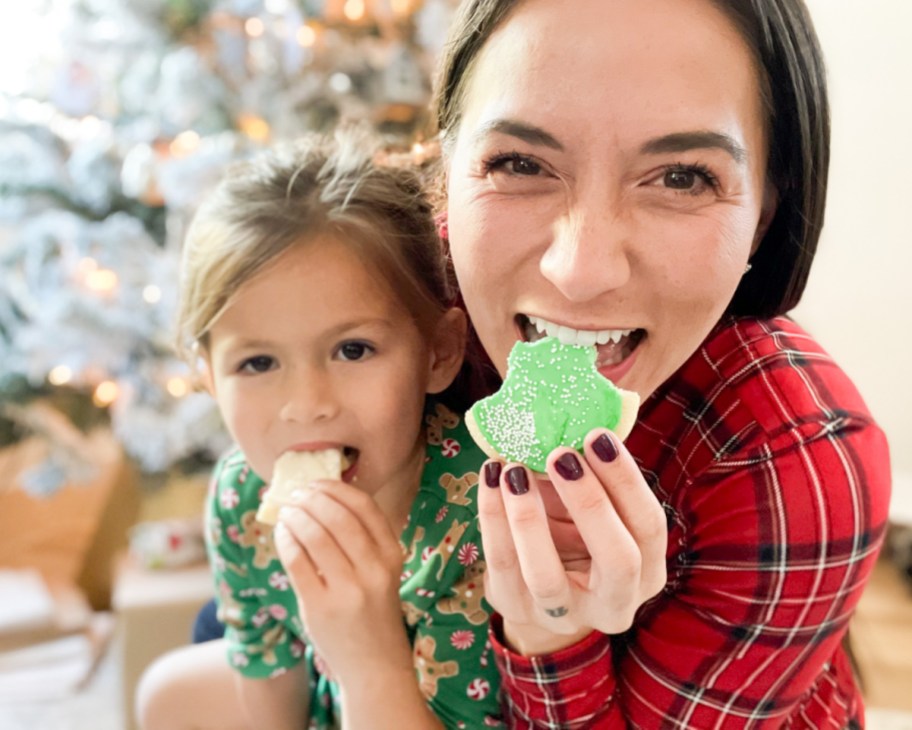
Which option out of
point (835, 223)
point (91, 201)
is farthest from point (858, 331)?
point (91, 201)

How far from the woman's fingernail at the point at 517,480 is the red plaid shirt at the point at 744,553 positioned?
0.25 meters

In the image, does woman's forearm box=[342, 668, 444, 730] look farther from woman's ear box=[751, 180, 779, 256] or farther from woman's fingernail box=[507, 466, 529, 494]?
woman's ear box=[751, 180, 779, 256]

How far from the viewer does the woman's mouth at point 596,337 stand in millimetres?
800

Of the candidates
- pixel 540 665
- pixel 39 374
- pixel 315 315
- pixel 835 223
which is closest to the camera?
pixel 540 665

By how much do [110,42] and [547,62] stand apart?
1.72 metres

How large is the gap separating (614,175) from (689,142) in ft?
0.23

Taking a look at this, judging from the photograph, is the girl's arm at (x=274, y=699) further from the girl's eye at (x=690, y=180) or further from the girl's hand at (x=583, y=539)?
the girl's eye at (x=690, y=180)

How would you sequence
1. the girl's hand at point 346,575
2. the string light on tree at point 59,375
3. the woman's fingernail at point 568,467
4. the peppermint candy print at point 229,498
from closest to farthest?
the woman's fingernail at point 568,467, the girl's hand at point 346,575, the peppermint candy print at point 229,498, the string light on tree at point 59,375

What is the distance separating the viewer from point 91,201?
82.6 inches

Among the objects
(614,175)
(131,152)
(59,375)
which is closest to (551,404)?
(614,175)

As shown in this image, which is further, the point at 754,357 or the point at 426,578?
the point at 426,578

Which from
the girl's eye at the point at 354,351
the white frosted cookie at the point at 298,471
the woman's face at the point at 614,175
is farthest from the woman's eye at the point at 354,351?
the woman's face at the point at 614,175

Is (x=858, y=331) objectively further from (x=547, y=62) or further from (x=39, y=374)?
(x=39, y=374)

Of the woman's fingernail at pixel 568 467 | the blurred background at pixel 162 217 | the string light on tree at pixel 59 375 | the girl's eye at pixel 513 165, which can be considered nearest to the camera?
the woman's fingernail at pixel 568 467
